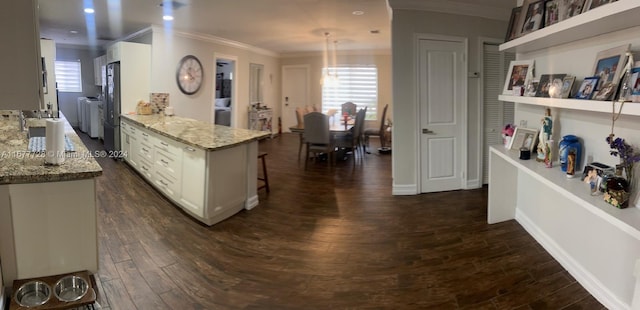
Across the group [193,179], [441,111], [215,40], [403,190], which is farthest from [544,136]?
[215,40]

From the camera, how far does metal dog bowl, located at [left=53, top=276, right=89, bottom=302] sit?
6.94ft

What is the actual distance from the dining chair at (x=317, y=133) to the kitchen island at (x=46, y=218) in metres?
4.16

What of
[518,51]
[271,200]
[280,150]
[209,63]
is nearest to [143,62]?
[209,63]

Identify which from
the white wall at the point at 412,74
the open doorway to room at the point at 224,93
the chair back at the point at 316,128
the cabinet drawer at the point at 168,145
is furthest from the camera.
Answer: the open doorway to room at the point at 224,93

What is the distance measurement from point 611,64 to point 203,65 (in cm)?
671

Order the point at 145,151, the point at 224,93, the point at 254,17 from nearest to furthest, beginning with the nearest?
the point at 145,151 → the point at 254,17 → the point at 224,93

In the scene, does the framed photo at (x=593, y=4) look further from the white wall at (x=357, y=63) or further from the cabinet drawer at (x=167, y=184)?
the white wall at (x=357, y=63)

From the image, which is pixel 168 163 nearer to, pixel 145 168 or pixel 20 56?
pixel 145 168

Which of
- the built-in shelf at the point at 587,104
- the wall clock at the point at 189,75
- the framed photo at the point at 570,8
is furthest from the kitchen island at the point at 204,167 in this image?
the framed photo at the point at 570,8

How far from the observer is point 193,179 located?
3.82 m

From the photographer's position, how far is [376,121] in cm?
1041

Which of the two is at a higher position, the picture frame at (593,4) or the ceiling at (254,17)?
the ceiling at (254,17)

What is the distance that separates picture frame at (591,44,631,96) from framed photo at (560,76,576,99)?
20 cm

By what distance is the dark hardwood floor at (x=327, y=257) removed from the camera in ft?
8.09
